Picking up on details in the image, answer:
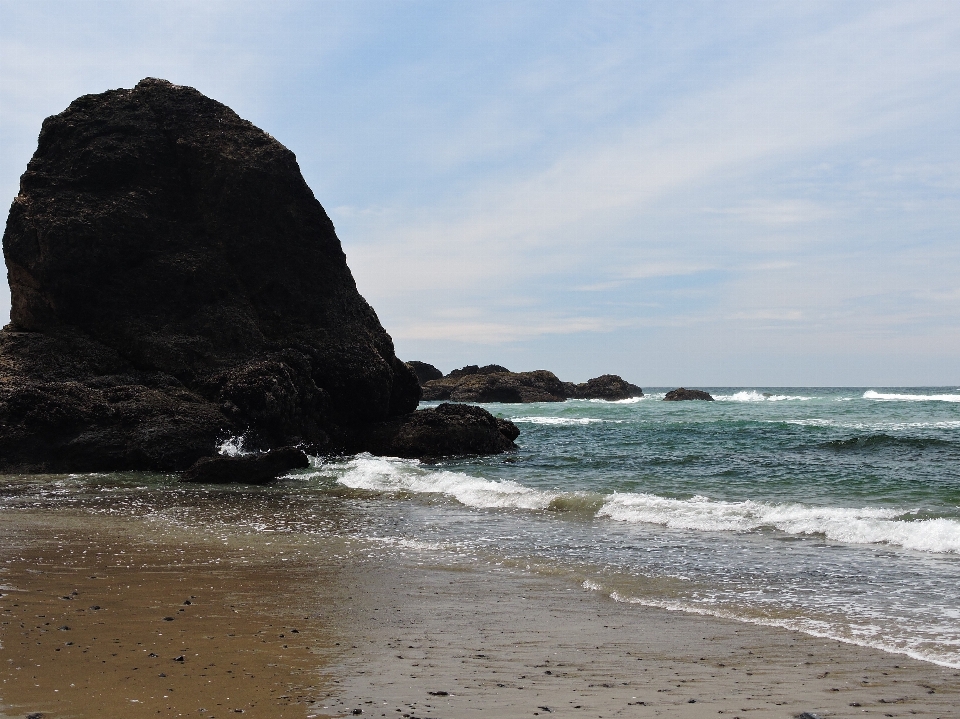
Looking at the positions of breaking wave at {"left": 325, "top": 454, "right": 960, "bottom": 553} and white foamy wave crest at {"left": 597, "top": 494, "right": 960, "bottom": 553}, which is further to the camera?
breaking wave at {"left": 325, "top": 454, "right": 960, "bottom": 553}

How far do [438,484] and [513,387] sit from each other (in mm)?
56230

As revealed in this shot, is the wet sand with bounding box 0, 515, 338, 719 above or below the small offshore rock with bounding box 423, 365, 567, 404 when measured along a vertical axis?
below

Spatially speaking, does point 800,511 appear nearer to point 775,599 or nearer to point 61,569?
point 775,599

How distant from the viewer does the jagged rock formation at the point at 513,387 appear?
238ft

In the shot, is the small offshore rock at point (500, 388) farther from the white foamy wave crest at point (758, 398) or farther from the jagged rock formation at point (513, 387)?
the white foamy wave crest at point (758, 398)

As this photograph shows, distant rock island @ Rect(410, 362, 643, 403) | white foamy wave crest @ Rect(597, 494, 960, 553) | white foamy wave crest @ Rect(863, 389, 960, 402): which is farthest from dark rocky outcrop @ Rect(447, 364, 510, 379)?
white foamy wave crest @ Rect(597, 494, 960, 553)

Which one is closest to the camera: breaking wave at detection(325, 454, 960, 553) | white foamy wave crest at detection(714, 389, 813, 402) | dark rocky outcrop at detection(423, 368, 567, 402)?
breaking wave at detection(325, 454, 960, 553)

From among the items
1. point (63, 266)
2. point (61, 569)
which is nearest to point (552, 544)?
point (61, 569)

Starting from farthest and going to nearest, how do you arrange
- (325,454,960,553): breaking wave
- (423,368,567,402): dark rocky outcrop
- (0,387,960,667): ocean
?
(423,368,567,402): dark rocky outcrop
(325,454,960,553): breaking wave
(0,387,960,667): ocean

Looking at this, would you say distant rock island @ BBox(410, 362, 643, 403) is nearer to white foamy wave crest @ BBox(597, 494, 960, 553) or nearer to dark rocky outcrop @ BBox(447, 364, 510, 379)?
dark rocky outcrop @ BBox(447, 364, 510, 379)

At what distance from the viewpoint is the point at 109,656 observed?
5266 mm

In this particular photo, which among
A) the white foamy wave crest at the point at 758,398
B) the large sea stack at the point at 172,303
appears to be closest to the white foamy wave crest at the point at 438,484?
the large sea stack at the point at 172,303

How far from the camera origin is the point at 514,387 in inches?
2879

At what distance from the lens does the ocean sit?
7.45 m
